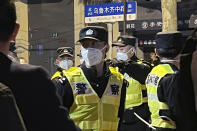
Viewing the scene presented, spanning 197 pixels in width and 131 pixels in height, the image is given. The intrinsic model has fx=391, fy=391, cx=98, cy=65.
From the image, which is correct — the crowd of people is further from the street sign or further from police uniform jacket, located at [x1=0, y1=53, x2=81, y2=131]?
the street sign

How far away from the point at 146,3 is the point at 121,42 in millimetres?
12428

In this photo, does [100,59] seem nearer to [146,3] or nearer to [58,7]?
[146,3]

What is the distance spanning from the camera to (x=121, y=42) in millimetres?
6918

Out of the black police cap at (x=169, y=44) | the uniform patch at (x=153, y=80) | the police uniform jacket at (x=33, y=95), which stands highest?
the black police cap at (x=169, y=44)

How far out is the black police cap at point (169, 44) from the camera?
4206 mm

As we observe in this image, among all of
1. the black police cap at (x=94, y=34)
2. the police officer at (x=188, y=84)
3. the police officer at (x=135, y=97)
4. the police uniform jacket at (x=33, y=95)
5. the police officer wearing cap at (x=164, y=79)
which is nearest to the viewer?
the police uniform jacket at (x=33, y=95)

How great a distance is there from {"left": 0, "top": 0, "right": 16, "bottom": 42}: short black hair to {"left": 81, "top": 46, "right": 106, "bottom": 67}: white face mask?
210cm

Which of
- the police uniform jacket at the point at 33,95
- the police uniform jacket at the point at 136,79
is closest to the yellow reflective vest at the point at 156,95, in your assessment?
the police uniform jacket at the point at 136,79

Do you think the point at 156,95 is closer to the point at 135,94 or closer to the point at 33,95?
the point at 135,94

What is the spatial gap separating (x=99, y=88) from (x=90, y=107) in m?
0.21

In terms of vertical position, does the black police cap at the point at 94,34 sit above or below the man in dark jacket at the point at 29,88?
above

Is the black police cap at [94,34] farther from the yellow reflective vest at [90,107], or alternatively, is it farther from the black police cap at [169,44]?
the black police cap at [169,44]

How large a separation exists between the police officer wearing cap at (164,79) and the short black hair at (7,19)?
1.92 meters

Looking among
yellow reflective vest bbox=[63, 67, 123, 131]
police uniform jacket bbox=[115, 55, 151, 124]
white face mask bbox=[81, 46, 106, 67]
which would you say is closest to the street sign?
police uniform jacket bbox=[115, 55, 151, 124]
